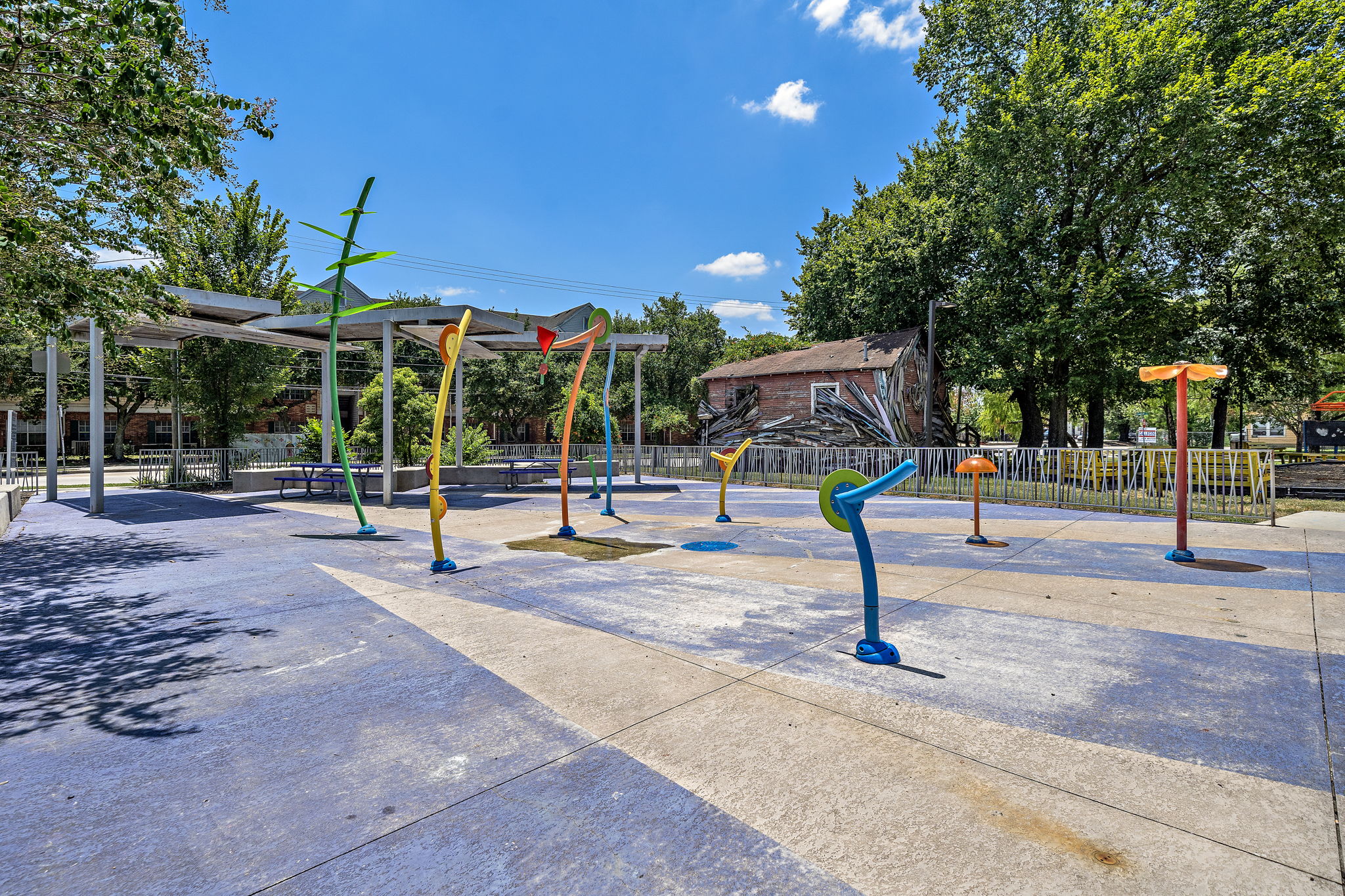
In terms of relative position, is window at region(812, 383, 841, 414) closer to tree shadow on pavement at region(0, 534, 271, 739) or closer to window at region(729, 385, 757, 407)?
window at region(729, 385, 757, 407)

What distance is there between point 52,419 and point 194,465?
4.39m

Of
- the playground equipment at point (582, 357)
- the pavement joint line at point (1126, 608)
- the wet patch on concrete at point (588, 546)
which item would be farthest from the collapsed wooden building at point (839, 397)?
the pavement joint line at point (1126, 608)

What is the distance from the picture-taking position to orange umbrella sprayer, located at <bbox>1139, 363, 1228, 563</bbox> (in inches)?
288

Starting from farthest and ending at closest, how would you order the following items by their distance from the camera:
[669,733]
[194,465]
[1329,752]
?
[194,465] < [669,733] < [1329,752]

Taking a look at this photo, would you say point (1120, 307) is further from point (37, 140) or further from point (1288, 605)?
point (37, 140)

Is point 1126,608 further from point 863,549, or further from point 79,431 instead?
point 79,431

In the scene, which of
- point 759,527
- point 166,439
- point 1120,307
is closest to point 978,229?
point 1120,307

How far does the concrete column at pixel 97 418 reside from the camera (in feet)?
42.0

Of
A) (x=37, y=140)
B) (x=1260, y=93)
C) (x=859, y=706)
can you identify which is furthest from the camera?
(x=1260, y=93)

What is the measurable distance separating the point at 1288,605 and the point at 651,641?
19.7 ft

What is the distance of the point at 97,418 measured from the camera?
13391 mm

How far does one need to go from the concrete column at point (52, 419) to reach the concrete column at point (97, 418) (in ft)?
8.31

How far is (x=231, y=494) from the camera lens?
54.9 ft

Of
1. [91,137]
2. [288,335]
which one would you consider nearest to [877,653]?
[91,137]
